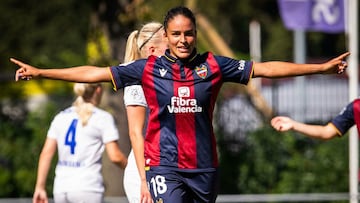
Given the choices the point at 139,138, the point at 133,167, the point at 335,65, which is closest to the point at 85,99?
the point at 133,167

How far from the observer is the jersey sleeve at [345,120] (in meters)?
8.23

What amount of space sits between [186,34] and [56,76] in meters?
0.89

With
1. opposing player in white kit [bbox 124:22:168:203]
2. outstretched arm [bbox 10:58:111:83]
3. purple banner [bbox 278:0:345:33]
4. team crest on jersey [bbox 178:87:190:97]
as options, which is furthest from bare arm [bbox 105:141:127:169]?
Result: purple banner [bbox 278:0:345:33]

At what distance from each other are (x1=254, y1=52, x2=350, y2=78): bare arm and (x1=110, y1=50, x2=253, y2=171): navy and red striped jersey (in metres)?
0.09

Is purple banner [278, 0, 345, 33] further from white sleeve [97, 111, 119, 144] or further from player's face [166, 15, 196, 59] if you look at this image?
player's face [166, 15, 196, 59]

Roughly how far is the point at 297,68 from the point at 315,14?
263 inches

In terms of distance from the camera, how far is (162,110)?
6965mm

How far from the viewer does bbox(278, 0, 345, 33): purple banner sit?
1333 cm

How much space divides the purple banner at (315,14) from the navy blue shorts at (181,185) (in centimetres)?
659

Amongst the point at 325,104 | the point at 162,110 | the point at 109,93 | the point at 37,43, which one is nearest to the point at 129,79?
the point at 162,110

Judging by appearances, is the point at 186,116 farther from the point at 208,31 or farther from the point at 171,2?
the point at 171,2

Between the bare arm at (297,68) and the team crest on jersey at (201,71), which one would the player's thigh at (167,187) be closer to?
the team crest on jersey at (201,71)

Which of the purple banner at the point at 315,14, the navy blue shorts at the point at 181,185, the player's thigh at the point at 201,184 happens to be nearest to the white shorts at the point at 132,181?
the navy blue shorts at the point at 181,185

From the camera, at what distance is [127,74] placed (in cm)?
701
